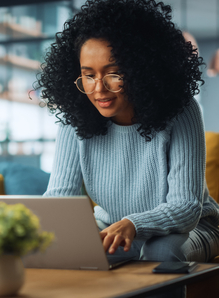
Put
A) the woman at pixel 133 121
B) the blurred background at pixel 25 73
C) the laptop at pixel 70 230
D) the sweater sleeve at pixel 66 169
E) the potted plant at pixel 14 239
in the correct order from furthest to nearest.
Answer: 1. the blurred background at pixel 25 73
2. the sweater sleeve at pixel 66 169
3. the woman at pixel 133 121
4. the laptop at pixel 70 230
5. the potted plant at pixel 14 239

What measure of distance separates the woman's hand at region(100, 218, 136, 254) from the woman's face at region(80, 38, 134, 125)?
0.42m

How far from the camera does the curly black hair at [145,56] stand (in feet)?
4.37

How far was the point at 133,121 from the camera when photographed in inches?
56.4

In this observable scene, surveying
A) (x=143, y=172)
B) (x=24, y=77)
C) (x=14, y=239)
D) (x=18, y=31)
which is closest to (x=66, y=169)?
(x=143, y=172)

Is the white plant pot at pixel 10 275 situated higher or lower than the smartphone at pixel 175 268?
higher

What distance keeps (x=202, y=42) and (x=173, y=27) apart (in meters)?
5.06

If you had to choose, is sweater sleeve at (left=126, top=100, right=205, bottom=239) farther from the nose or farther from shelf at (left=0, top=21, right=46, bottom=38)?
shelf at (left=0, top=21, right=46, bottom=38)

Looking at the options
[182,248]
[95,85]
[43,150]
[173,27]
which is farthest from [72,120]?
[43,150]

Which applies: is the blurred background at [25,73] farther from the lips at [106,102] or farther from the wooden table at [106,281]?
the wooden table at [106,281]

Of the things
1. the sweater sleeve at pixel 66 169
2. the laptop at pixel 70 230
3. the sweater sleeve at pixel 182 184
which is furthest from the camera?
the sweater sleeve at pixel 66 169

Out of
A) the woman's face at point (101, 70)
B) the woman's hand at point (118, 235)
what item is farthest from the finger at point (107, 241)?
the woman's face at point (101, 70)

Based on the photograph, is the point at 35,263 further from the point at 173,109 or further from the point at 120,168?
the point at 173,109

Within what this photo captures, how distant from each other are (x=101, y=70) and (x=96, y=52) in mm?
64

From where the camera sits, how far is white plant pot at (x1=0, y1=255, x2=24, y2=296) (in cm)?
72
